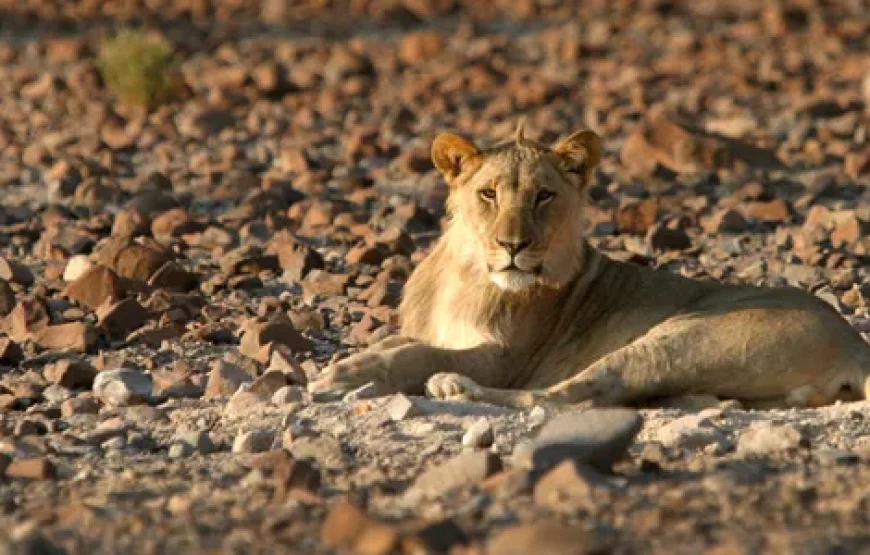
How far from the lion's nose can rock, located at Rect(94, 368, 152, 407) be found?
1450mm

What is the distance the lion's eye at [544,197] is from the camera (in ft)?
25.9

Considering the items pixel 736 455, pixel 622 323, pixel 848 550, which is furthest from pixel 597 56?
pixel 848 550

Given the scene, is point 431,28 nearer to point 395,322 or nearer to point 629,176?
point 629,176

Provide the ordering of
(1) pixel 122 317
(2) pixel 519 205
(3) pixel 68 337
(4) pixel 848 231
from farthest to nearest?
1. (4) pixel 848 231
2. (1) pixel 122 317
3. (3) pixel 68 337
4. (2) pixel 519 205

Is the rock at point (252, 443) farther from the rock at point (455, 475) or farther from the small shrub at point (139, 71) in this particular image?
the small shrub at point (139, 71)

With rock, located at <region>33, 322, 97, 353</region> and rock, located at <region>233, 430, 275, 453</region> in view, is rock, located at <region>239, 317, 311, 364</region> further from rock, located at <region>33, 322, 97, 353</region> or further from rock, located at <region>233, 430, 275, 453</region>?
rock, located at <region>233, 430, 275, 453</region>

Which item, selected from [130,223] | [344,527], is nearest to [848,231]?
[130,223]

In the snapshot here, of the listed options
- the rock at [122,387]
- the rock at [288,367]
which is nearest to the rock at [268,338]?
the rock at [288,367]

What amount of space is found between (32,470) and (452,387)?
1762 millimetres

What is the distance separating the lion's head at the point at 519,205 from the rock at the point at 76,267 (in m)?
2.91

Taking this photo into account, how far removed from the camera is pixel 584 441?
6125mm

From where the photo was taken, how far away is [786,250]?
11.5 m

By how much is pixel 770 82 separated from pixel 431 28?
5400 millimetres

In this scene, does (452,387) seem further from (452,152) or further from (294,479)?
(294,479)
